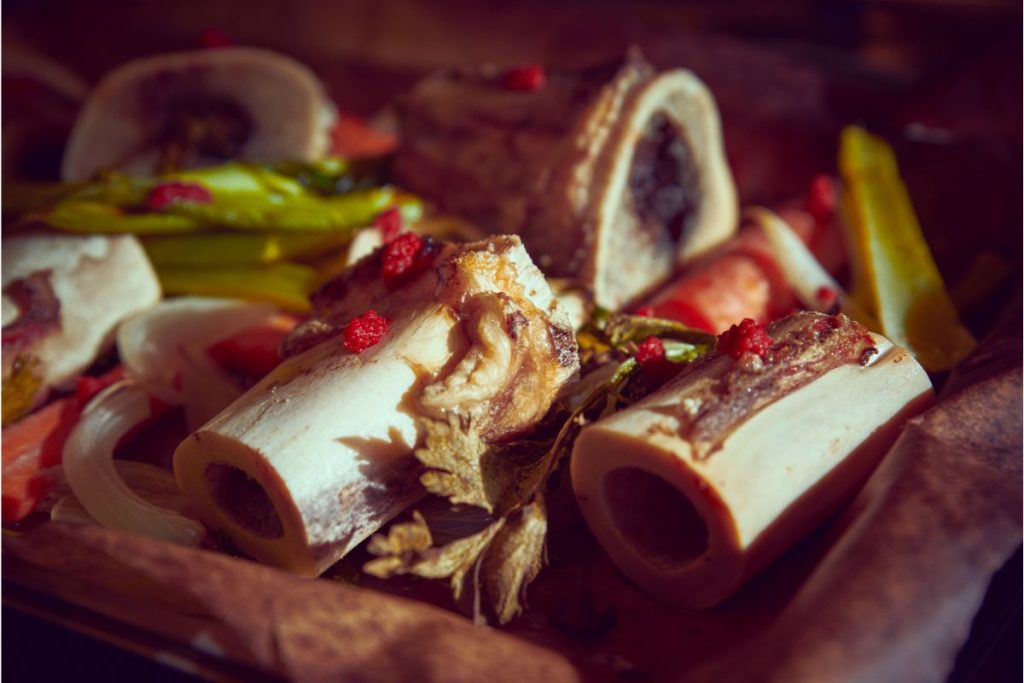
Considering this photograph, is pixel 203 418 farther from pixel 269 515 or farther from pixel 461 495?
pixel 461 495

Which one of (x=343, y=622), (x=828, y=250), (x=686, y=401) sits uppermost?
(x=686, y=401)

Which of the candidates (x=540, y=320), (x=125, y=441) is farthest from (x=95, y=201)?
(x=540, y=320)

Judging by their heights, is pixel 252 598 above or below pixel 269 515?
above

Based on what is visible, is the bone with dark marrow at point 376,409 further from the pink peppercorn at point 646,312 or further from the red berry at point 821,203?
the red berry at point 821,203

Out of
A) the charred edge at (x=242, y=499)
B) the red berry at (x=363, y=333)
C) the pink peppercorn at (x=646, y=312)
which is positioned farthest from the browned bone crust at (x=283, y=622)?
the pink peppercorn at (x=646, y=312)

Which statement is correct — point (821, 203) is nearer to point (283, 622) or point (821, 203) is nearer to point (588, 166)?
point (588, 166)

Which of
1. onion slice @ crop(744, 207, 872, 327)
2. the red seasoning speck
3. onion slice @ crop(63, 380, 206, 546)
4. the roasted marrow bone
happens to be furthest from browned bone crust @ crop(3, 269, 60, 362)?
onion slice @ crop(744, 207, 872, 327)
